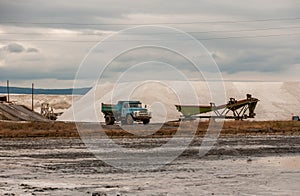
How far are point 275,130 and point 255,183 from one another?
135 ft

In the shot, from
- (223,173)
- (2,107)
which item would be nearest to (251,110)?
(2,107)

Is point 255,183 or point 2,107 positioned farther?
point 2,107

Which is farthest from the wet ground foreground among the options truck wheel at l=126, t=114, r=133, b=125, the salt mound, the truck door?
the salt mound

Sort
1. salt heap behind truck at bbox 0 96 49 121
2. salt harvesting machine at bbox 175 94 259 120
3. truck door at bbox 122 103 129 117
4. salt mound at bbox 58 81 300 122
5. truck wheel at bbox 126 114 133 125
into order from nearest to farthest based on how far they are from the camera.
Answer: truck wheel at bbox 126 114 133 125, truck door at bbox 122 103 129 117, salt harvesting machine at bbox 175 94 259 120, salt heap behind truck at bbox 0 96 49 121, salt mound at bbox 58 81 300 122

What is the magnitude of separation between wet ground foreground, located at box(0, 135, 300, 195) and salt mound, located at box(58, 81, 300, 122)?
4790 centimetres

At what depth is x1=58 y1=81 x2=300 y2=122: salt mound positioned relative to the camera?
84.2 m

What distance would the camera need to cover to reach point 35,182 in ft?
65.5

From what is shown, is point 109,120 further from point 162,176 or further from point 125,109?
point 162,176

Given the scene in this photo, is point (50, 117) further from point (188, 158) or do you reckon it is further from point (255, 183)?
point (255, 183)

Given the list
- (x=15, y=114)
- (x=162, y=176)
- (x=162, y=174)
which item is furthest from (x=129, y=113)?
(x=162, y=176)

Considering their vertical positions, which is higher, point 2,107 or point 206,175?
point 2,107

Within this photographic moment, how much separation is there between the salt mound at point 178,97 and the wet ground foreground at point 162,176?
4790cm

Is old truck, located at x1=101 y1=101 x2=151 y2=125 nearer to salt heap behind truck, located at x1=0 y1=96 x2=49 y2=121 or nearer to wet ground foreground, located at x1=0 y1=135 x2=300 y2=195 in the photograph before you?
salt heap behind truck, located at x1=0 y1=96 x2=49 y2=121

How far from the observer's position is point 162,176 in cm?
2122
